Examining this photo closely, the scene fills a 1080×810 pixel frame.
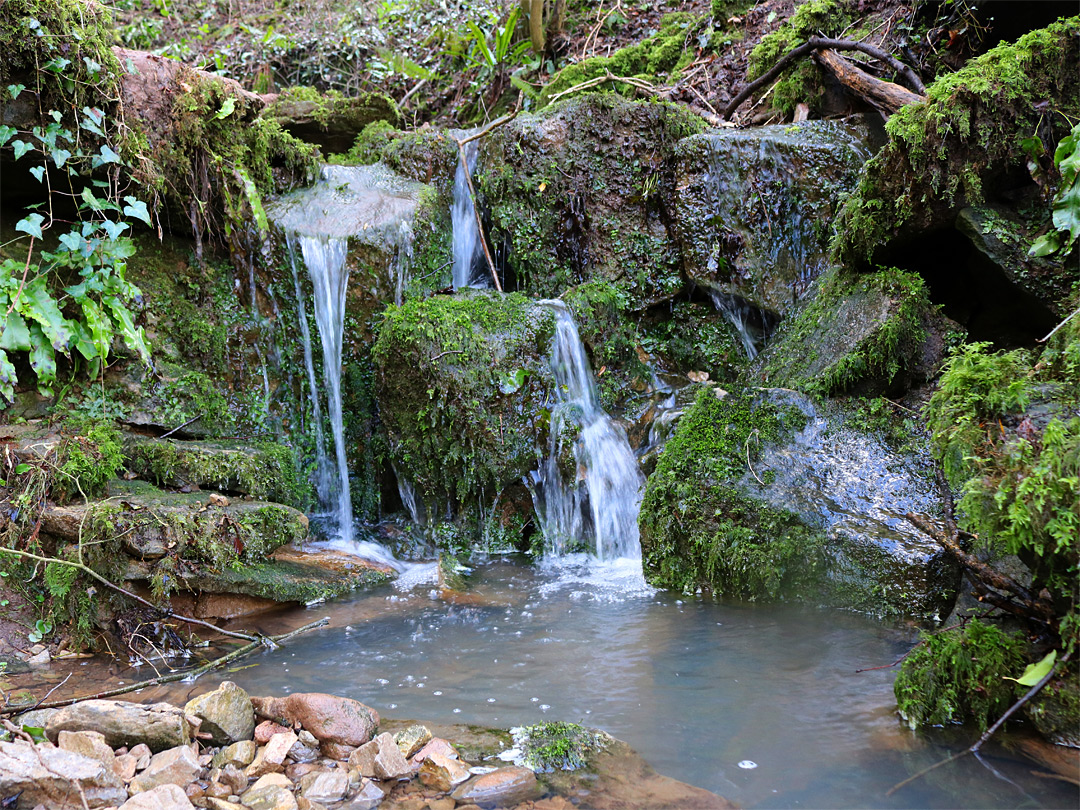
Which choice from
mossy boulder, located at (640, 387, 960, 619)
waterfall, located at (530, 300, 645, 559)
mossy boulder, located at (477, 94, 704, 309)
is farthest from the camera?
mossy boulder, located at (477, 94, 704, 309)

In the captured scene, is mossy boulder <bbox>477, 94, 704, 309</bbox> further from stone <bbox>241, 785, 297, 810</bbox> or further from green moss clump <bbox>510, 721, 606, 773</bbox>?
stone <bbox>241, 785, 297, 810</bbox>

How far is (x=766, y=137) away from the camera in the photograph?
6.94 m

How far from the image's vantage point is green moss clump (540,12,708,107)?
365 inches

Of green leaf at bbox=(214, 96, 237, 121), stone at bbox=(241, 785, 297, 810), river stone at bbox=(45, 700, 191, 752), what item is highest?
green leaf at bbox=(214, 96, 237, 121)

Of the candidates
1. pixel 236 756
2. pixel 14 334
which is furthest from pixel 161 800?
pixel 14 334

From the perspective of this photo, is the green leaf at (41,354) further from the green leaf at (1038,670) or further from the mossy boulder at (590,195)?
the green leaf at (1038,670)

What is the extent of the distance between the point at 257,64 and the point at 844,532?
1122 cm

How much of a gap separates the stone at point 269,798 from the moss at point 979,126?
5.23m

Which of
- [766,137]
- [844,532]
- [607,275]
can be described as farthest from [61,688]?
[766,137]

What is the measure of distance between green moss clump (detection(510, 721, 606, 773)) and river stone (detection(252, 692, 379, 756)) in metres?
0.65

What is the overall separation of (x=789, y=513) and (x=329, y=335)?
182 inches

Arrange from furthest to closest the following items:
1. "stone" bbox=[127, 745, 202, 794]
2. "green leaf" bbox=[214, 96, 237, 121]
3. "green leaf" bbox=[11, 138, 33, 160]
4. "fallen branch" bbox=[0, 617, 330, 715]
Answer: "green leaf" bbox=[214, 96, 237, 121] → "green leaf" bbox=[11, 138, 33, 160] → "fallen branch" bbox=[0, 617, 330, 715] → "stone" bbox=[127, 745, 202, 794]

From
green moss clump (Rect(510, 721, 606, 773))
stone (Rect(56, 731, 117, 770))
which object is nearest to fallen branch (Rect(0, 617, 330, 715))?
stone (Rect(56, 731, 117, 770))

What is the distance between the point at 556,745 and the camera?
290 centimetres
